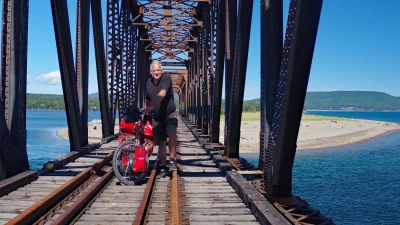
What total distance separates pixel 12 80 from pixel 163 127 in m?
2.06

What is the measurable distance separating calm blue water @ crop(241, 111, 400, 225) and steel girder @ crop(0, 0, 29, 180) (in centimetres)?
914

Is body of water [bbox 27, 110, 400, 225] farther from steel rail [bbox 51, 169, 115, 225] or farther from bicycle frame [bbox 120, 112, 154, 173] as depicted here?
steel rail [bbox 51, 169, 115, 225]

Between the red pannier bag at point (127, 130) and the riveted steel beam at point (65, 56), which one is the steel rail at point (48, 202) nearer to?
the red pannier bag at point (127, 130)

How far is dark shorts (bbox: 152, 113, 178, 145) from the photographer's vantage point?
627cm

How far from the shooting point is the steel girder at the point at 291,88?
3811mm

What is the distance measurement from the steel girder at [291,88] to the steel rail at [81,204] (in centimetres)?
193

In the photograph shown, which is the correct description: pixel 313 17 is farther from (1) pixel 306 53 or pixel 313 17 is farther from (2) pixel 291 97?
(2) pixel 291 97

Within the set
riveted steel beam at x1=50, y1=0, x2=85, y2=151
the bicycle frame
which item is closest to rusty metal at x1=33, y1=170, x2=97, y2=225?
the bicycle frame

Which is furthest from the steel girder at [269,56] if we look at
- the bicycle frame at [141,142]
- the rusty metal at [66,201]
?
the rusty metal at [66,201]

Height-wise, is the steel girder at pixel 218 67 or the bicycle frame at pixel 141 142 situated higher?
the steel girder at pixel 218 67

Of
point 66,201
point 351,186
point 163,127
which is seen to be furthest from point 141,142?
point 351,186

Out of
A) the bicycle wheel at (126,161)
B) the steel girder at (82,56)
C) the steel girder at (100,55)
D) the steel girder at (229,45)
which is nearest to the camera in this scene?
the bicycle wheel at (126,161)

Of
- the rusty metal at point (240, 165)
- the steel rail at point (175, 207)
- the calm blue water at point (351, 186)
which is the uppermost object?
the steel rail at point (175, 207)

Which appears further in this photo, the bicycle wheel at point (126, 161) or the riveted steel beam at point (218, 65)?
the riveted steel beam at point (218, 65)
